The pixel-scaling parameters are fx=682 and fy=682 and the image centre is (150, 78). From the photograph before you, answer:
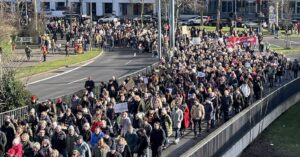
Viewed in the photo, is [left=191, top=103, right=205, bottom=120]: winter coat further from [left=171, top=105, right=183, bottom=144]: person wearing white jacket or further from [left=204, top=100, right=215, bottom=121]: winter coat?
[left=171, top=105, right=183, bottom=144]: person wearing white jacket

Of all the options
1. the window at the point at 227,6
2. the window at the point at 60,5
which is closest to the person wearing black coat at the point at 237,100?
the window at the point at 227,6

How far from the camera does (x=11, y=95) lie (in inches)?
1107

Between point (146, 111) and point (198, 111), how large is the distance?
5.94 feet

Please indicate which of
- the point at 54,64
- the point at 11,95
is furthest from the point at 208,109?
the point at 54,64

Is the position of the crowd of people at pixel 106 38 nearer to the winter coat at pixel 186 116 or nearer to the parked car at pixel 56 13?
the parked car at pixel 56 13

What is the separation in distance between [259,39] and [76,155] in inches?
1586

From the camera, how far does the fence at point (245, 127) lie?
58.5 feet

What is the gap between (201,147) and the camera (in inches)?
664

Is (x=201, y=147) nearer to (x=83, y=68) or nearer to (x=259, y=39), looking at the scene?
(x=83, y=68)

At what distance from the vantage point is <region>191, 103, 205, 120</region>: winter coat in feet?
74.5

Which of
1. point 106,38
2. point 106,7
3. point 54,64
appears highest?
point 106,7

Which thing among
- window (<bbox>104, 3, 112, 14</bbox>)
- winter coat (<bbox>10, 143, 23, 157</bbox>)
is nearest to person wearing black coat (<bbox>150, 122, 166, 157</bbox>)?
winter coat (<bbox>10, 143, 23, 157</bbox>)

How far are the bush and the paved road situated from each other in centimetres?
582

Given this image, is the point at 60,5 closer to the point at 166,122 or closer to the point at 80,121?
the point at 80,121
